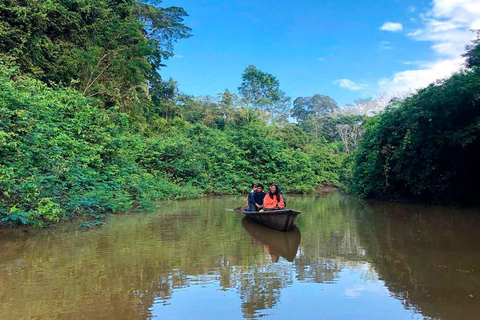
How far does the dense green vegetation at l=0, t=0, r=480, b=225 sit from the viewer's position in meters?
7.47

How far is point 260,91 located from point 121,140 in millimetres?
24317

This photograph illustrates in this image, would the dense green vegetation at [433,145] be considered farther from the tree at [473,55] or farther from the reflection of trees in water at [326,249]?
the reflection of trees in water at [326,249]

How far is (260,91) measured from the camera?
35.5 metres

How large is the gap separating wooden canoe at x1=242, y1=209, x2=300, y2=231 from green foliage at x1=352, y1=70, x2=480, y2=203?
662 cm

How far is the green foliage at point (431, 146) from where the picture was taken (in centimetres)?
1098

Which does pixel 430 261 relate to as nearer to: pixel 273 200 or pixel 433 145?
pixel 273 200

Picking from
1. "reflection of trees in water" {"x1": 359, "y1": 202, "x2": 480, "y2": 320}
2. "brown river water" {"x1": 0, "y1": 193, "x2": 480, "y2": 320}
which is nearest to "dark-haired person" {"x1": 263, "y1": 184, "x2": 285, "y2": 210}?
"brown river water" {"x1": 0, "y1": 193, "x2": 480, "y2": 320}

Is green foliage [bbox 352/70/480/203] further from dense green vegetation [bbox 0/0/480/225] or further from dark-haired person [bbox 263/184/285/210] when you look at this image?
dark-haired person [bbox 263/184/285/210]

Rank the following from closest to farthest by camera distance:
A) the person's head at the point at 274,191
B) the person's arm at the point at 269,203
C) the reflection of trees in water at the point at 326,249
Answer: the reflection of trees in water at the point at 326,249 → the person's head at the point at 274,191 → the person's arm at the point at 269,203

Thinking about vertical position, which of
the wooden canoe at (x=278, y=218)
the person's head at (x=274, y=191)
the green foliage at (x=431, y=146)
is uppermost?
the green foliage at (x=431, y=146)

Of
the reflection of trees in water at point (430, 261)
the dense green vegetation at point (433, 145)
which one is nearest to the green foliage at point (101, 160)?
the reflection of trees in water at point (430, 261)

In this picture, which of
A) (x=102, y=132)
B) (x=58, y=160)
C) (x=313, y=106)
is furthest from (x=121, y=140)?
(x=313, y=106)

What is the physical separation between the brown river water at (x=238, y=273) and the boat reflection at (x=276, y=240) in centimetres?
2

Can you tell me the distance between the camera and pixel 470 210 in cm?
1173
